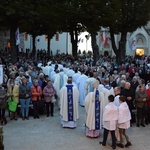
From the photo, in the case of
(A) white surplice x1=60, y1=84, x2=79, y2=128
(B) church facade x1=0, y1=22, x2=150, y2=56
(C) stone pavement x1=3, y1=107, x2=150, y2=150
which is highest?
(B) church facade x1=0, y1=22, x2=150, y2=56

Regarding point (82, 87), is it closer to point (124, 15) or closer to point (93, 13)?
point (93, 13)

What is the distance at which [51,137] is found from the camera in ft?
32.6

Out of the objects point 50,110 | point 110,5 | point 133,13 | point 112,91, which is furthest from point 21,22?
point 112,91

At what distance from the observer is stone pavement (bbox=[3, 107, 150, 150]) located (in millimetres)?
9078

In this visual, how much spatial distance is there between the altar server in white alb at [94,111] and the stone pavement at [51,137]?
13.1 inches

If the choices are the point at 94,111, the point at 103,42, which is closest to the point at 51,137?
the point at 94,111

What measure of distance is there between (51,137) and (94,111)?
5.59 feet

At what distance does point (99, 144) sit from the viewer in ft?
30.7

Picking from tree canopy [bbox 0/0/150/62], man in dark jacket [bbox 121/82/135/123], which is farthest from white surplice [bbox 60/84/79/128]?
tree canopy [bbox 0/0/150/62]

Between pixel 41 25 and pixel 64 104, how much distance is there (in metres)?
30.5

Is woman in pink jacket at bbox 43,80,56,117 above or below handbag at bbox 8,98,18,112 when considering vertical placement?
above

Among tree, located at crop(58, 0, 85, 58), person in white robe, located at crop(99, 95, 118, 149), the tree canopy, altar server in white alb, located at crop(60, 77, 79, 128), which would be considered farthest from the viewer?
tree, located at crop(58, 0, 85, 58)

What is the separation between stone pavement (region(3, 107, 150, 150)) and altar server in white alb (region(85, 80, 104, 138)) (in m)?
0.33

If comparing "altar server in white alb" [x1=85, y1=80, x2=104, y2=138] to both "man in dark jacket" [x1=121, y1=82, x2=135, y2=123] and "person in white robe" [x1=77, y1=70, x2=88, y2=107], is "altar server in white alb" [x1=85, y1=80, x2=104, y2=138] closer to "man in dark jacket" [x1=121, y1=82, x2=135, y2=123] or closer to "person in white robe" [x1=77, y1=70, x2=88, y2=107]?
"man in dark jacket" [x1=121, y1=82, x2=135, y2=123]
